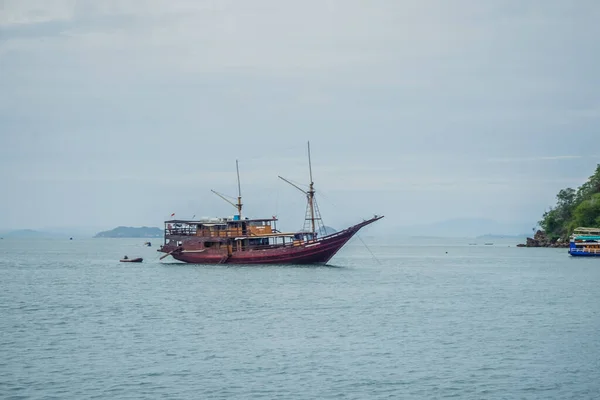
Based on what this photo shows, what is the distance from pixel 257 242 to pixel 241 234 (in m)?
2.16

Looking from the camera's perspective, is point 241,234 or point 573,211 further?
point 573,211

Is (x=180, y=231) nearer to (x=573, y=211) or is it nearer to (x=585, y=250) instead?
(x=585, y=250)

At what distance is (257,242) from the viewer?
95312mm

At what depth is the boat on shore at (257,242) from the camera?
92688 millimetres

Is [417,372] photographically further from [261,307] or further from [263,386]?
[261,307]

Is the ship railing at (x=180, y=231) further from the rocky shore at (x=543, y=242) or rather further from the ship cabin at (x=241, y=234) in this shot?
the rocky shore at (x=543, y=242)

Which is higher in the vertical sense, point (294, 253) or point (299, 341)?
point (294, 253)

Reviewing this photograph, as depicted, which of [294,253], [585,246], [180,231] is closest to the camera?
[294,253]

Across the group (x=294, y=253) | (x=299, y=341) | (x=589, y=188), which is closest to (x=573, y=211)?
→ (x=589, y=188)

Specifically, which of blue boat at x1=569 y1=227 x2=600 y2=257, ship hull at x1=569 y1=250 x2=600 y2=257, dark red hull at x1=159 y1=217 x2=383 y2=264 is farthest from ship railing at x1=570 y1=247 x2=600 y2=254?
dark red hull at x1=159 y1=217 x2=383 y2=264

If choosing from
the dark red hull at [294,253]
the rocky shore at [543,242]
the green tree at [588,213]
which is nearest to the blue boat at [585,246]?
the green tree at [588,213]

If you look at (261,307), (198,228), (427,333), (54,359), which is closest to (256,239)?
(198,228)

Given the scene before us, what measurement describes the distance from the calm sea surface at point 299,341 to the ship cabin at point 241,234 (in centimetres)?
2130

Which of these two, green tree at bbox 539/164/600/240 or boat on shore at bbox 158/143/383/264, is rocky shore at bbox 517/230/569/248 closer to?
green tree at bbox 539/164/600/240
